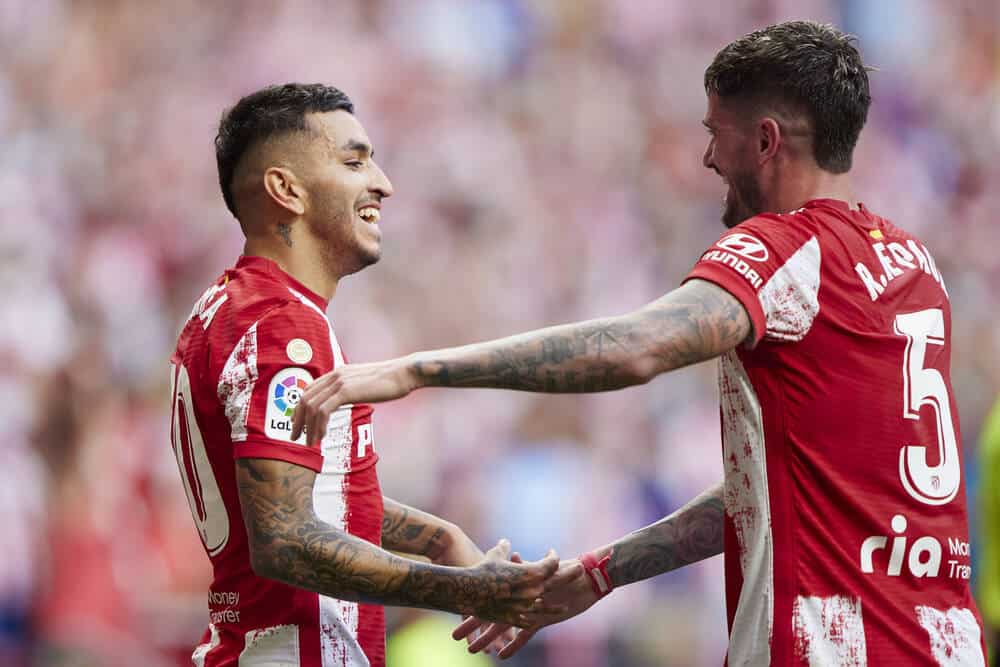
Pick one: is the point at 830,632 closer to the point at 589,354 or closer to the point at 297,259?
the point at 589,354

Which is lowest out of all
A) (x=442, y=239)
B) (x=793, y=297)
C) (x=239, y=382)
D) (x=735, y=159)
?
(x=793, y=297)

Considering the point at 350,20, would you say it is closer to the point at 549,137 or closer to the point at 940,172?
the point at 549,137

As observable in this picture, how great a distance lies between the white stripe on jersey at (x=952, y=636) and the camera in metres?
3.28

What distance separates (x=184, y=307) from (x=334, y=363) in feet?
20.0

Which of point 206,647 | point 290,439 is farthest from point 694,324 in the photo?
point 206,647

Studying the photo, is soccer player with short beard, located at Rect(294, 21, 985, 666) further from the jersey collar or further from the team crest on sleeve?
the jersey collar

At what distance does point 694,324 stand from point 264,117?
5.08 feet

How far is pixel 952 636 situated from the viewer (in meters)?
3.32

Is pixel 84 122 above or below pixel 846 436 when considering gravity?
above

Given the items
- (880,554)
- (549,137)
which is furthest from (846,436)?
(549,137)

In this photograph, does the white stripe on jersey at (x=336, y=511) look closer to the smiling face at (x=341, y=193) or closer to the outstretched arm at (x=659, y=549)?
the smiling face at (x=341, y=193)

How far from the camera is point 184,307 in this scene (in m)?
9.41

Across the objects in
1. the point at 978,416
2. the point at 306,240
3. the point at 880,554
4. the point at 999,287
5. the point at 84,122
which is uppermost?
the point at 84,122

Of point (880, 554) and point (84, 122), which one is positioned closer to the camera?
point (880, 554)
